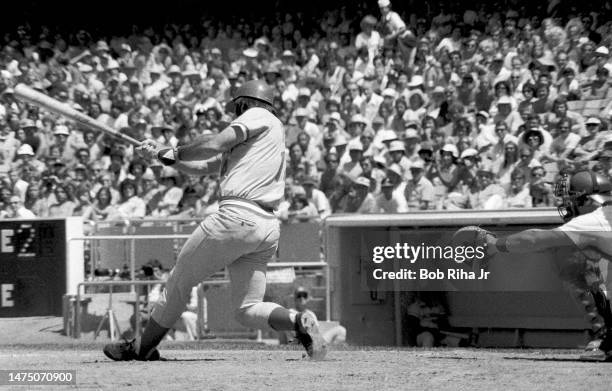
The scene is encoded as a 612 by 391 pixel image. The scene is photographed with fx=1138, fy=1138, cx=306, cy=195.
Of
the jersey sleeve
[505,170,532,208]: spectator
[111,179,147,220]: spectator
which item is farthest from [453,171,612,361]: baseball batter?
[111,179,147,220]: spectator

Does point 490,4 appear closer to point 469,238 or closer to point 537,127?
point 537,127

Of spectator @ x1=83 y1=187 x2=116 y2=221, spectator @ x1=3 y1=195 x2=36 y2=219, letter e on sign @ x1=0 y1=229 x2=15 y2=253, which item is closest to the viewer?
letter e on sign @ x1=0 y1=229 x2=15 y2=253

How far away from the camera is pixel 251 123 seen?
6.80 meters

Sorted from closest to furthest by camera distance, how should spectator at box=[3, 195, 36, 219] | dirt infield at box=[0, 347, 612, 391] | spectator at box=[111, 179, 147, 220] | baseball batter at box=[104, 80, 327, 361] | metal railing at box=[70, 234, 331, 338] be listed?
dirt infield at box=[0, 347, 612, 391], baseball batter at box=[104, 80, 327, 361], metal railing at box=[70, 234, 331, 338], spectator at box=[3, 195, 36, 219], spectator at box=[111, 179, 147, 220]

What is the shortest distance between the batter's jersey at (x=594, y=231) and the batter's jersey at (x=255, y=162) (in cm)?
185

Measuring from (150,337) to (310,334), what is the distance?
101 centimetres

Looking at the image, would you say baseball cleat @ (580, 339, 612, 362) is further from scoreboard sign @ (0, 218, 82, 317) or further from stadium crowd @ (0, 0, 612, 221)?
scoreboard sign @ (0, 218, 82, 317)

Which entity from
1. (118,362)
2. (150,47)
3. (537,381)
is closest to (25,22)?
(150,47)

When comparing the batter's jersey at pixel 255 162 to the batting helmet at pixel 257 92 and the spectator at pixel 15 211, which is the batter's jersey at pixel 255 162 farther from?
the spectator at pixel 15 211

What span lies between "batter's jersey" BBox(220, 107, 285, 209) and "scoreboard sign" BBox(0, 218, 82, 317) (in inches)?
232

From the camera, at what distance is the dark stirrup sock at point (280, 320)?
6.81 metres

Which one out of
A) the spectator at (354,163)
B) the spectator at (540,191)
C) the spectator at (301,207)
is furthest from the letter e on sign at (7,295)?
the spectator at (540,191)

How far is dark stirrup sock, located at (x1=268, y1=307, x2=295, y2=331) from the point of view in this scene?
681 cm

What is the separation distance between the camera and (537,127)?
1284cm
